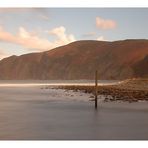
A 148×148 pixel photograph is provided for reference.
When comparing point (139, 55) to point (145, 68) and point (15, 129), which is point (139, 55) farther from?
point (15, 129)

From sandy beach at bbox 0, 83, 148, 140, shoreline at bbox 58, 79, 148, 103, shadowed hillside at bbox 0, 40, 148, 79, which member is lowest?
sandy beach at bbox 0, 83, 148, 140

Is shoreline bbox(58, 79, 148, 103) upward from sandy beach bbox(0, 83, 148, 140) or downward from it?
upward

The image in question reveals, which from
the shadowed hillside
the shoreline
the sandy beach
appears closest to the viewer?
the sandy beach

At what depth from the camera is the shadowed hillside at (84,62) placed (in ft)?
19.6

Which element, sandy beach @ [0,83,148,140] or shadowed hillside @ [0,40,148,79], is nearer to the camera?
sandy beach @ [0,83,148,140]

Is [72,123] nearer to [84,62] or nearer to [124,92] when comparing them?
[84,62]

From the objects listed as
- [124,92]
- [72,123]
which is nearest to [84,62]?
[72,123]

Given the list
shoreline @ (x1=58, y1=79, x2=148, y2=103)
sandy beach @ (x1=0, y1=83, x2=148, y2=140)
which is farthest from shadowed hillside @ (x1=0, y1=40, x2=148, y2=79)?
shoreline @ (x1=58, y1=79, x2=148, y2=103)

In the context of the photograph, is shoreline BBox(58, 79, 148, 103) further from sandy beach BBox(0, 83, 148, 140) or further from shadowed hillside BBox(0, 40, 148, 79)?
shadowed hillside BBox(0, 40, 148, 79)

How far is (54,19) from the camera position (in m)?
5.79

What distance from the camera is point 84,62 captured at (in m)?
6.17

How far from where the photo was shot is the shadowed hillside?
5977mm

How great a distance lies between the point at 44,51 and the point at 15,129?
1.52 m
